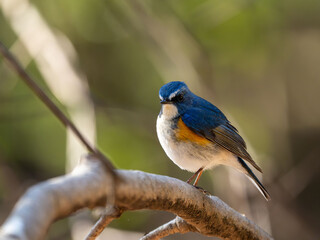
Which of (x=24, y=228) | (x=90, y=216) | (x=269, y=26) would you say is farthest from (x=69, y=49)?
(x=24, y=228)

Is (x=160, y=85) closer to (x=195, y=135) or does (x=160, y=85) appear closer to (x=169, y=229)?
(x=195, y=135)

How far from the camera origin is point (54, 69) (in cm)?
582

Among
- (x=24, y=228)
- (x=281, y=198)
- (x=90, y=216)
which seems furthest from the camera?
(x=281, y=198)

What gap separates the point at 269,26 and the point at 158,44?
2.22 metres

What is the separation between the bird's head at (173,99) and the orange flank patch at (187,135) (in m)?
0.15

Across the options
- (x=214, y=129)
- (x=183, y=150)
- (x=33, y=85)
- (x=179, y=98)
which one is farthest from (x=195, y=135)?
(x=33, y=85)

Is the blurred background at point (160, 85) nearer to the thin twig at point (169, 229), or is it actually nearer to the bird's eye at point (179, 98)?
the bird's eye at point (179, 98)

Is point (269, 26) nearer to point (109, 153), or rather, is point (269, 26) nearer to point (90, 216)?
point (109, 153)

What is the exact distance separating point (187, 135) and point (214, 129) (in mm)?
426

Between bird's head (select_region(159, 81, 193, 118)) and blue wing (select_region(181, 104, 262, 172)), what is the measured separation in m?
0.08

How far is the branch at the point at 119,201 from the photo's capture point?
1.25m

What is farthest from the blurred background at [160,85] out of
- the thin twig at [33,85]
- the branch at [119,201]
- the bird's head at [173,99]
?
the thin twig at [33,85]

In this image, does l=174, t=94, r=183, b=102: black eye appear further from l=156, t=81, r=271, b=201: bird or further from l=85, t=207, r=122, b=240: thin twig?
l=85, t=207, r=122, b=240: thin twig

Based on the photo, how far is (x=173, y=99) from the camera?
13.4 feet
